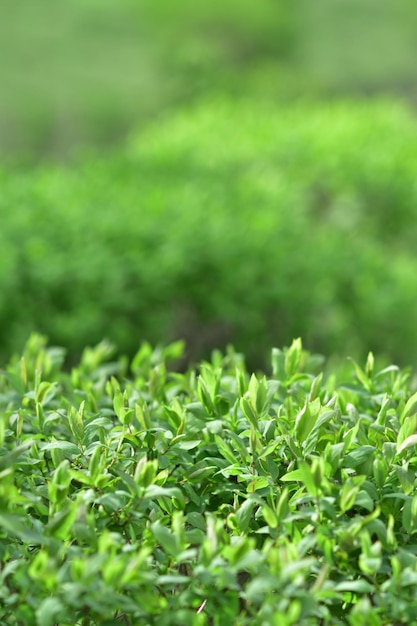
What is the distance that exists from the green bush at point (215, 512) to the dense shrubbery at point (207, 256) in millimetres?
3049

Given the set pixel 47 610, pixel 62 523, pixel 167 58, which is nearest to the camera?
pixel 47 610

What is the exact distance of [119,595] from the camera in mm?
1823

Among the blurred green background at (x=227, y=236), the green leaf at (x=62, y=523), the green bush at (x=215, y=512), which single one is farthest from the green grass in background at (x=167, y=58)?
the green leaf at (x=62, y=523)

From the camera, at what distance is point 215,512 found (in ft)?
7.75

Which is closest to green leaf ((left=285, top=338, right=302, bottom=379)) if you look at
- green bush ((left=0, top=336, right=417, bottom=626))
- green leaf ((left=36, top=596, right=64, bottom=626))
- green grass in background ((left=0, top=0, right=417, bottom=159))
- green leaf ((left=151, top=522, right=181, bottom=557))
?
green bush ((left=0, top=336, right=417, bottom=626))

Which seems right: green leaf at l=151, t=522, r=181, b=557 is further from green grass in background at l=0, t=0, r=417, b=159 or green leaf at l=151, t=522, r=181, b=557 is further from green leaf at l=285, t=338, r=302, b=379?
green grass in background at l=0, t=0, r=417, b=159

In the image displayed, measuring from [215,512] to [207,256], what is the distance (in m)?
4.26

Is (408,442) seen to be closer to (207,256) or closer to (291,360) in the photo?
(291,360)

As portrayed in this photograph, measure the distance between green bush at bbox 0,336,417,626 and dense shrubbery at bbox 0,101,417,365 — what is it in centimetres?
305

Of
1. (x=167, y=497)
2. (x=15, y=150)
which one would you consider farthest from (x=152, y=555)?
(x=15, y=150)

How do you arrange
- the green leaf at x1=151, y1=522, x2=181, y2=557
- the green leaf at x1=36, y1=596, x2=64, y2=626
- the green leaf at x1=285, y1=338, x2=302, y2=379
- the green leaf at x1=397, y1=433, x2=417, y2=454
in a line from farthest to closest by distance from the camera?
the green leaf at x1=285, y1=338, x2=302, y2=379, the green leaf at x1=397, y1=433, x2=417, y2=454, the green leaf at x1=151, y1=522, x2=181, y2=557, the green leaf at x1=36, y1=596, x2=64, y2=626

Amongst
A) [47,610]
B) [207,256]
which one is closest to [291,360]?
[47,610]

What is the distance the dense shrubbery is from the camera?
235 inches

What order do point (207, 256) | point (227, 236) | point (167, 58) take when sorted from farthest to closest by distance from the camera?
point (167, 58), point (227, 236), point (207, 256)
